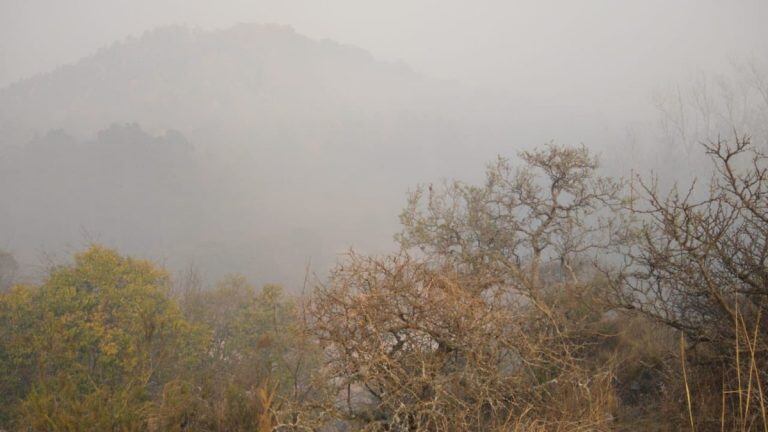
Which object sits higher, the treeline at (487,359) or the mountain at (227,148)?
the mountain at (227,148)

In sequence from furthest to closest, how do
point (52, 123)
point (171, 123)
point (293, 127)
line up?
1. point (293, 127)
2. point (171, 123)
3. point (52, 123)

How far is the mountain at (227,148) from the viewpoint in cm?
6981

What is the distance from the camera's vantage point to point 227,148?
113 m

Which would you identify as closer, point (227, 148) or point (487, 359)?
point (487, 359)

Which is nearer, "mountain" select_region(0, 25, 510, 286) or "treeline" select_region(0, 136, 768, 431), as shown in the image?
"treeline" select_region(0, 136, 768, 431)

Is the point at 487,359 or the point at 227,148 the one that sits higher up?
the point at 227,148

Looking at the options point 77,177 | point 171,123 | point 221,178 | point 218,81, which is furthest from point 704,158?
point 218,81

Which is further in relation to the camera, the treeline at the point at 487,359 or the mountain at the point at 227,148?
the mountain at the point at 227,148

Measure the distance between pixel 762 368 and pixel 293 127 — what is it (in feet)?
466

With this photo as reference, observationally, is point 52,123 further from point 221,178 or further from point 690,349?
point 690,349

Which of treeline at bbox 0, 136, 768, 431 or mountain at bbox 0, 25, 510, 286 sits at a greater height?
mountain at bbox 0, 25, 510, 286

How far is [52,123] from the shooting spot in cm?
11131

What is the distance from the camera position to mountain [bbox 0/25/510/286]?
229 ft

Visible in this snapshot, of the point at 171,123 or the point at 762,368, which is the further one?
the point at 171,123
